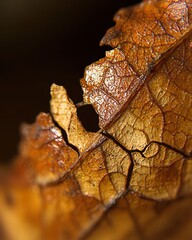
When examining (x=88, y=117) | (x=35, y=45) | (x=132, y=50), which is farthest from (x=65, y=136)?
(x=35, y=45)

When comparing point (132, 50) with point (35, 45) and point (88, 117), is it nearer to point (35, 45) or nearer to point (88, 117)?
point (88, 117)

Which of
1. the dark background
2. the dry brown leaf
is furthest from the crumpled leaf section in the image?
the dark background

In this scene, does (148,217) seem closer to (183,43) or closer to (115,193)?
(115,193)

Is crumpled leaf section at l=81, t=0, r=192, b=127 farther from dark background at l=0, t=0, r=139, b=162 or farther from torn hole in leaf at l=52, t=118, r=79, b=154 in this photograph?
dark background at l=0, t=0, r=139, b=162

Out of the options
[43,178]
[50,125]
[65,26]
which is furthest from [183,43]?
[65,26]

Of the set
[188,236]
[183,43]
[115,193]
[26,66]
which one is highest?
[26,66]

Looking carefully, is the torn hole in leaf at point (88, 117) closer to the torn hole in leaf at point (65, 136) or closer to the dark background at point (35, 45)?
the torn hole in leaf at point (65, 136)

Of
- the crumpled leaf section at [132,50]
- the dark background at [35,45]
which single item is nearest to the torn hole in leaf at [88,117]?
the crumpled leaf section at [132,50]
